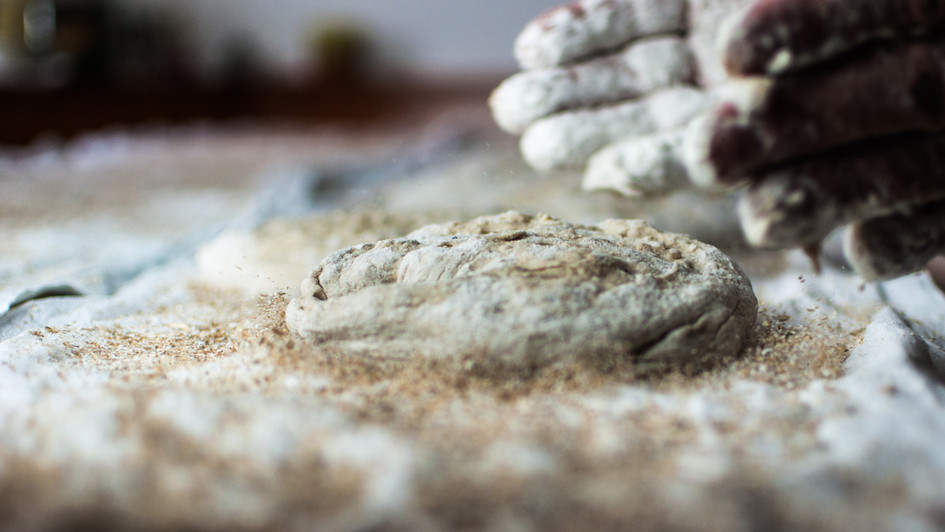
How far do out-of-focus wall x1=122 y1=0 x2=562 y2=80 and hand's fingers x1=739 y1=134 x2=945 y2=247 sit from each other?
140 inches

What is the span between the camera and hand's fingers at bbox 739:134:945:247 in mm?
540

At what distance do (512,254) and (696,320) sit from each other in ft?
0.56

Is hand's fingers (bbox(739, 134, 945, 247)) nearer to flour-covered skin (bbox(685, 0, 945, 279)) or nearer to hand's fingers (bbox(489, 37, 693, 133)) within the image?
flour-covered skin (bbox(685, 0, 945, 279))

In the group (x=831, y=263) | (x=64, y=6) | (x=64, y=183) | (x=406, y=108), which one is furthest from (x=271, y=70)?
(x=831, y=263)

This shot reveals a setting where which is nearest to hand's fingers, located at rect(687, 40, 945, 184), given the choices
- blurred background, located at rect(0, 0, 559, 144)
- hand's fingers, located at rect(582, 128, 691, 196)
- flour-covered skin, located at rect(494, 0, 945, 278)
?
flour-covered skin, located at rect(494, 0, 945, 278)

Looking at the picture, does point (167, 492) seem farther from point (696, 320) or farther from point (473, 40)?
point (473, 40)

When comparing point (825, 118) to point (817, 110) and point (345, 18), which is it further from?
point (345, 18)

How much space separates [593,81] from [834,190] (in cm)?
40

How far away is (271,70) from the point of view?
4.24m

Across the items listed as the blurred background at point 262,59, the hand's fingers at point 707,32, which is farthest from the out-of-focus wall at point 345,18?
the hand's fingers at point 707,32

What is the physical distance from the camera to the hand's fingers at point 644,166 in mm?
766

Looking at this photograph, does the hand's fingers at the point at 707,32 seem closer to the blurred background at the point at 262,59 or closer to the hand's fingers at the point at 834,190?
the hand's fingers at the point at 834,190

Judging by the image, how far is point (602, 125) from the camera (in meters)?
0.86

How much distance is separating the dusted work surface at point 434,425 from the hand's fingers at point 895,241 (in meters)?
0.08
